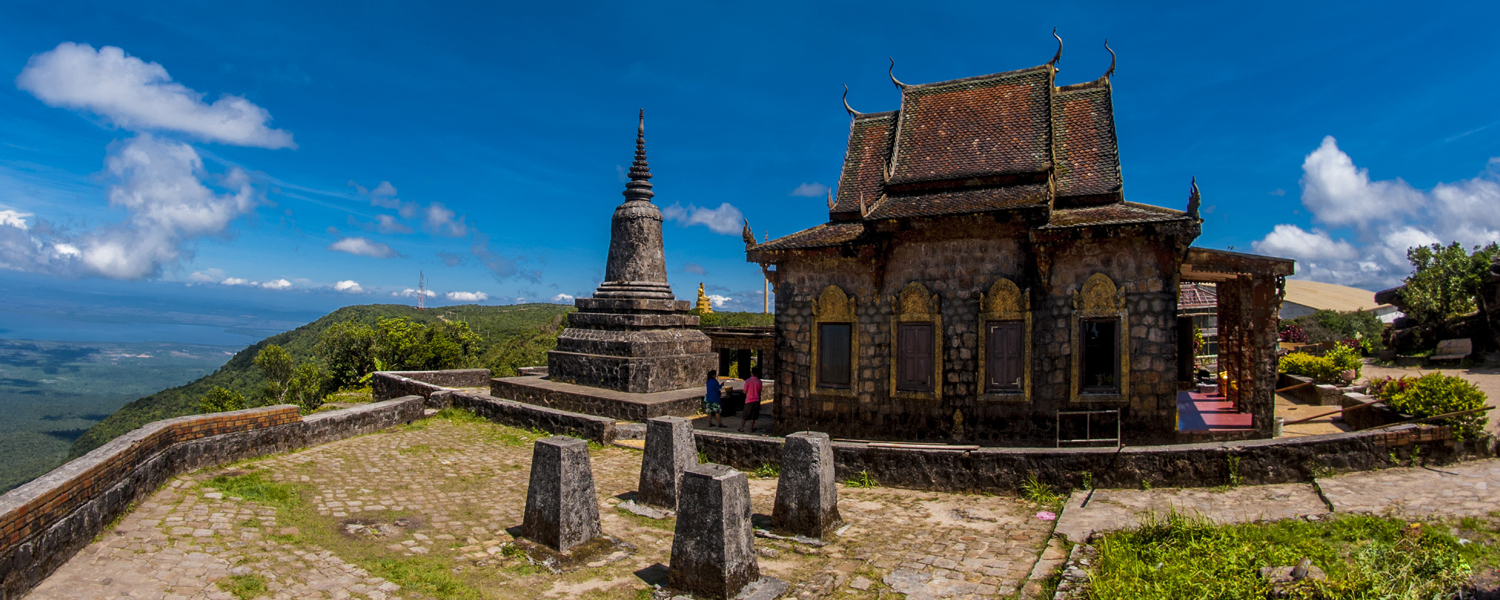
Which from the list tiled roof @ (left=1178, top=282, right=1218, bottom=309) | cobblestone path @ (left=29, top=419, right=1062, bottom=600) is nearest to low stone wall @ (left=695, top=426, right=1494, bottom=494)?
cobblestone path @ (left=29, top=419, right=1062, bottom=600)

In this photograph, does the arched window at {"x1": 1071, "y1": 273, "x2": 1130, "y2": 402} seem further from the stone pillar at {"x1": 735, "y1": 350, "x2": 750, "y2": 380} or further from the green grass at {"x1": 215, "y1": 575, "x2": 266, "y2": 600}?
the stone pillar at {"x1": 735, "y1": 350, "x2": 750, "y2": 380}

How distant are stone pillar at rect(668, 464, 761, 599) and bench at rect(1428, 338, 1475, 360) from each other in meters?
25.3

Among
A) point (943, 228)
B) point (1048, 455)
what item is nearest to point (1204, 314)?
point (943, 228)

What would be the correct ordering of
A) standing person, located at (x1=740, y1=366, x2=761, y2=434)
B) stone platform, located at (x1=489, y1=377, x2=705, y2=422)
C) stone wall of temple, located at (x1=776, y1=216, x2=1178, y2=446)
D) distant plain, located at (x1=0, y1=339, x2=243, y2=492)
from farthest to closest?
distant plain, located at (x1=0, y1=339, x2=243, y2=492) → stone platform, located at (x1=489, y1=377, x2=705, y2=422) → standing person, located at (x1=740, y1=366, x2=761, y2=434) → stone wall of temple, located at (x1=776, y1=216, x2=1178, y2=446)

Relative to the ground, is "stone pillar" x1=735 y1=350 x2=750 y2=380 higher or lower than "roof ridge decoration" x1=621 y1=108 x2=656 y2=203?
lower

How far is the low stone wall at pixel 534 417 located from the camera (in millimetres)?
12797

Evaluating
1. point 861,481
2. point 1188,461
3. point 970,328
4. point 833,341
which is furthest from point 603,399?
point 1188,461

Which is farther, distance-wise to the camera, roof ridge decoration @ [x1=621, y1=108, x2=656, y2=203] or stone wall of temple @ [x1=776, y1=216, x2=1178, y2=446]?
roof ridge decoration @ [x1=621, y1=108, x2=656, y2=203]

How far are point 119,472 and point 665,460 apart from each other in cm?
566

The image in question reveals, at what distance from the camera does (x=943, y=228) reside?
39.8ft

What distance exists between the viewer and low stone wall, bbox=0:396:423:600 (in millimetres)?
5520

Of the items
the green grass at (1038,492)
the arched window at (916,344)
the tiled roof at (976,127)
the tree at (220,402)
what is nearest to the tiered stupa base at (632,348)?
the arched window at (916,344)

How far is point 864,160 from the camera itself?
1505 centimetres

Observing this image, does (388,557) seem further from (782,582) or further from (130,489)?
(782,582)
